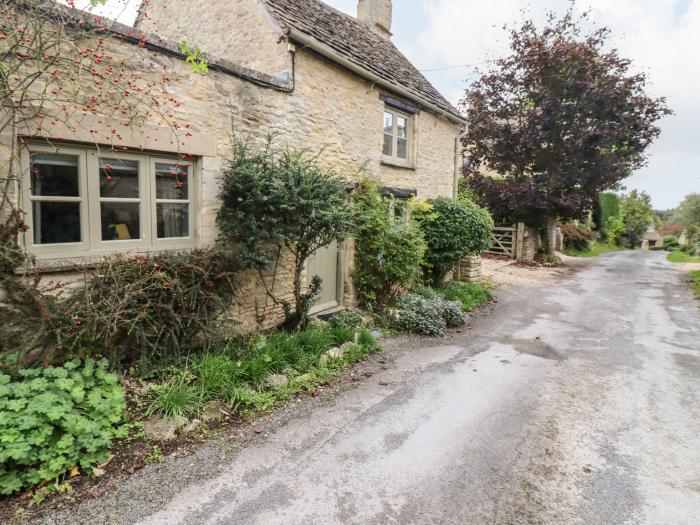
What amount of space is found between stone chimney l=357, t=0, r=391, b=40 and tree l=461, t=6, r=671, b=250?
283 inches

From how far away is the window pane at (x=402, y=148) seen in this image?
33.2ft

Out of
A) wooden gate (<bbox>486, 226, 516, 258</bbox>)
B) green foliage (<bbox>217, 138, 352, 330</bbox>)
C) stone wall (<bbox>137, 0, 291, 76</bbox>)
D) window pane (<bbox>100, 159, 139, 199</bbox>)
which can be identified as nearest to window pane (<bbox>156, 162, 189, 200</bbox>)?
window pane (<bbox>100, 159, 139, 199</bbox>)

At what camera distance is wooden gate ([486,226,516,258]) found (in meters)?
19.2

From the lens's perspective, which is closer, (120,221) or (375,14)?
(120,221)

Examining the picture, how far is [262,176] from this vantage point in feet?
18.5

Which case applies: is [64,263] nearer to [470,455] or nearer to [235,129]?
[235,129]

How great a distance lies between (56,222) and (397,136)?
764cm

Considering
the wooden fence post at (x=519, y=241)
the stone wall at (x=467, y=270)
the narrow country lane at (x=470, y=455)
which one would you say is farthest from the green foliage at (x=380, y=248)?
the wooden fence post at (x=519, y=241)

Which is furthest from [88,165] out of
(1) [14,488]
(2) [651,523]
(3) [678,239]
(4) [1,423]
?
(3) [678,239]

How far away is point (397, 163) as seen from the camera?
32.5 feet

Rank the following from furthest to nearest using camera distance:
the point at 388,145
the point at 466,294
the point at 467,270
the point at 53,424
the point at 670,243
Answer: the point at 670,243 → the point at 467,270 → the point at 466,294 → the point at 388,145 → the point at 53,424

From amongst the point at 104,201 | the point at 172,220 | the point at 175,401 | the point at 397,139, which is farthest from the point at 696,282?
the point at 104,201

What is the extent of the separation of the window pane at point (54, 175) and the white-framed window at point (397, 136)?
6.49m

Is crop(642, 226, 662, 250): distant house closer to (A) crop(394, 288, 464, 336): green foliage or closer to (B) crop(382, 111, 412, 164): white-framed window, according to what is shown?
(B) crop(382, 111, 412, 164): white-framed window
